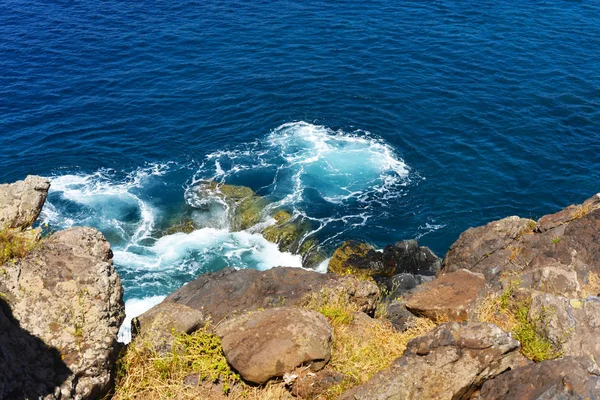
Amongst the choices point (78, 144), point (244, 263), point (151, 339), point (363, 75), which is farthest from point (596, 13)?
point (151, 339)

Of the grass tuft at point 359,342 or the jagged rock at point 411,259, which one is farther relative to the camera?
the jagged rock at point 411,259

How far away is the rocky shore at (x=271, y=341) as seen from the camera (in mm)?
10328

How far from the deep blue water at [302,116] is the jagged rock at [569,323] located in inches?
928

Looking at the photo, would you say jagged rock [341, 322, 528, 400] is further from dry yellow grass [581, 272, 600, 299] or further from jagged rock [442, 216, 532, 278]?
jagged rock [442, 216, 532, 278]

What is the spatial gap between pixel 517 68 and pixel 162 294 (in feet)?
136

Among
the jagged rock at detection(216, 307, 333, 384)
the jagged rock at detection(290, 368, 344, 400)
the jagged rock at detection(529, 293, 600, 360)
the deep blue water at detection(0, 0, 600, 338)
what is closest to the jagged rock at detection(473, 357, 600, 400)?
the jagged rock at detection(529, 293, 600, 360)

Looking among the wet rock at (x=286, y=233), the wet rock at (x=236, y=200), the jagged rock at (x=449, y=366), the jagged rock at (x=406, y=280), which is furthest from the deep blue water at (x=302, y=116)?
the jagged rock at (x=449, y=366)

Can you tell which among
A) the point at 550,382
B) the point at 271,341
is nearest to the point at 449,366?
the point at 550,382

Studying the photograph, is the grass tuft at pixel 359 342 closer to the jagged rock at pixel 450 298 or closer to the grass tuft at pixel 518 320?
the jagged rock at pixel 450 298

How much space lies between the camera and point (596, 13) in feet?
214

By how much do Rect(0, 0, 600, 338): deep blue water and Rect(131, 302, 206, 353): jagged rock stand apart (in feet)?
67.2

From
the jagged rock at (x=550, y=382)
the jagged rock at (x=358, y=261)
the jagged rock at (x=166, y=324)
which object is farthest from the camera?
the jagged rock at (x=358, y=261)

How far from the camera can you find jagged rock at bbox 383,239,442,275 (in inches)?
1319

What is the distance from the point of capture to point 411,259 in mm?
33812
